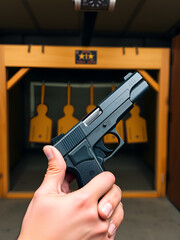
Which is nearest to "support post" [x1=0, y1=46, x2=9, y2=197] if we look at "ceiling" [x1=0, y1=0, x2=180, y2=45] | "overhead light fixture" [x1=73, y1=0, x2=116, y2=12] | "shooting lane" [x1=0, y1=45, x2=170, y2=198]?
"shooting lane" [x1=0, y1=45, x2=170, y2=198]

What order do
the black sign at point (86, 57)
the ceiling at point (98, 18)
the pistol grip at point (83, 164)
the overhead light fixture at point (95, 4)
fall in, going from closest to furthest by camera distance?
the pistol grip at point (83, 164)
the overhead light fixture at point (95, 4)
the ceiling at point (98, 18)
the black sign at point (86, 57)

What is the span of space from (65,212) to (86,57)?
150 cm

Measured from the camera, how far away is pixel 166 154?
1.94 meters

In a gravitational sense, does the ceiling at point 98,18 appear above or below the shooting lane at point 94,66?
above

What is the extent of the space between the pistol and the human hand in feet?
0.48

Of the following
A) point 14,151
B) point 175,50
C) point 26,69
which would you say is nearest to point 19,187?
point 14,151

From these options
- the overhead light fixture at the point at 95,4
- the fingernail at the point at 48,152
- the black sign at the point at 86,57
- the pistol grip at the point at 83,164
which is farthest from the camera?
the black sign at the point at 86,57

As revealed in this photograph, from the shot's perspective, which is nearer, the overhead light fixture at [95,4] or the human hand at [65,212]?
the human hand at [65,212]

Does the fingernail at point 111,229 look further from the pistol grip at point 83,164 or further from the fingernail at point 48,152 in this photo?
the fingernail at point 48,152

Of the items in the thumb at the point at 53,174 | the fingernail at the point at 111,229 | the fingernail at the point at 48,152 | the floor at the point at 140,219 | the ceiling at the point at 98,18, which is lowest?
the floor at the point at 140,219

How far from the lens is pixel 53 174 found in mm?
680

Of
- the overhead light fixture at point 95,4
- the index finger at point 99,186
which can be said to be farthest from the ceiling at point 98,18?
the index finger at point 99,186

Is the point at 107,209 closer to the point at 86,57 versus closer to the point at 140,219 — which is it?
the point at 140,219

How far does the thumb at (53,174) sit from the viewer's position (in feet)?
2.13
